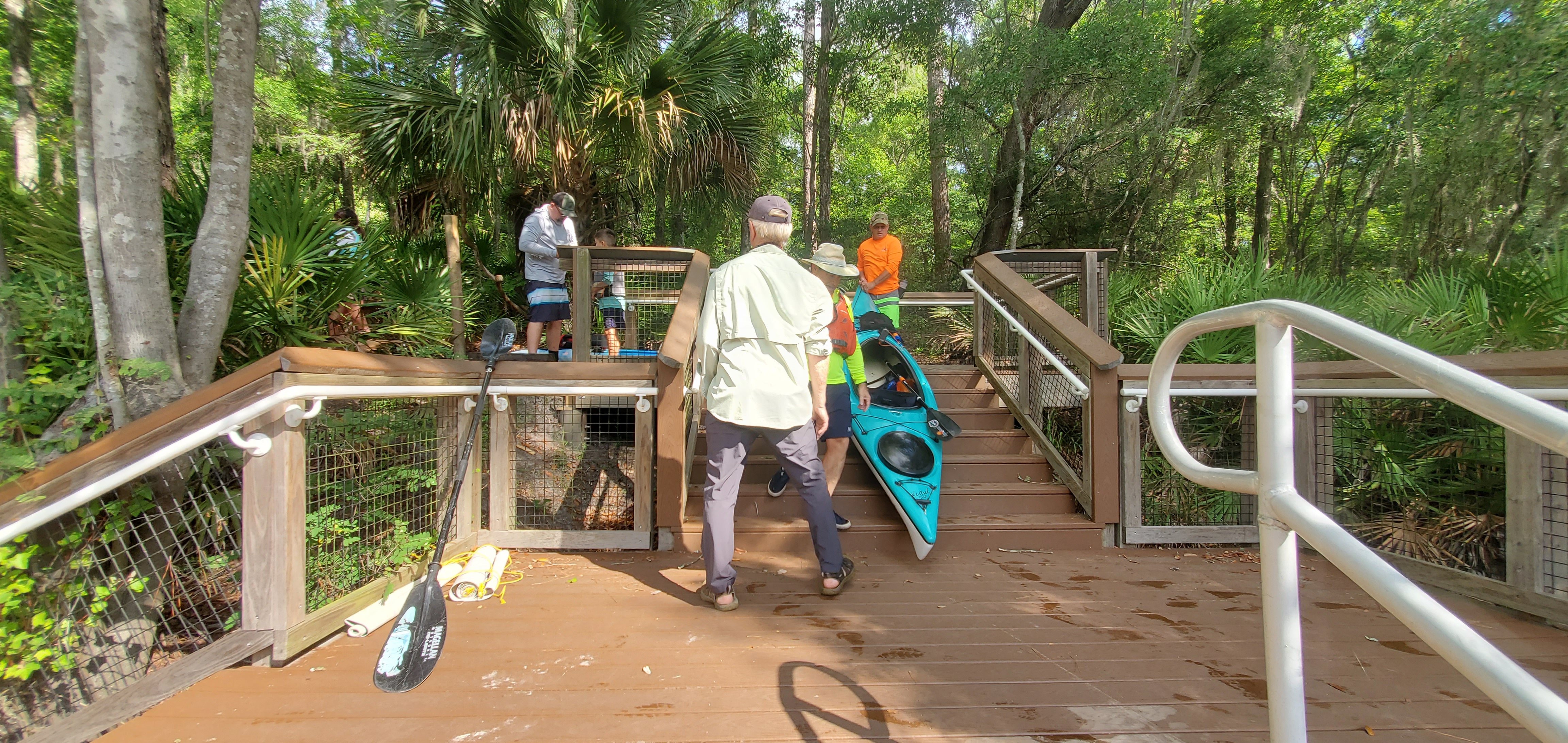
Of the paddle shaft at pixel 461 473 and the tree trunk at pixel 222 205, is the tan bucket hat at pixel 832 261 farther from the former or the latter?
the tree trunk at pixel 222 205

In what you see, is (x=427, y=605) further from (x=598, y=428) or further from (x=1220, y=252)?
(x=1220, y=252)

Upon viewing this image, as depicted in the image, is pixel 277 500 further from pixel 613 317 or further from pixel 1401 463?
pixel 1401 463

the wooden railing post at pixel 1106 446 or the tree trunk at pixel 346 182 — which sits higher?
the tree trunk at pixel 346 182

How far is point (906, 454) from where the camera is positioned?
13.4 feet

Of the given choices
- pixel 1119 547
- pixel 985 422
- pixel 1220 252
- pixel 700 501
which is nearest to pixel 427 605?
pixel 700 501

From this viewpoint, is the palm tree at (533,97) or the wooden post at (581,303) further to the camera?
the palm tree at (533,97)

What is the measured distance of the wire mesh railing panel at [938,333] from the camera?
812cm

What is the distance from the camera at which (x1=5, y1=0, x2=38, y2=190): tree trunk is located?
595cm

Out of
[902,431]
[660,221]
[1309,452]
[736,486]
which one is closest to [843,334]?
[902,431]

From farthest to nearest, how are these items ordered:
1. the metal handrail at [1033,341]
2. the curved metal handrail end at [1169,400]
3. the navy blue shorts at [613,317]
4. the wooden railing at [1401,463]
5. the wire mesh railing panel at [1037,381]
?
1. the navy blue shorts at [613,317]
2. the wire mesh railing panel at [1037,381]
3. the metal handrail at [1033,341]
4. the wooden railing at [1401,463]
5. the curved metal handrail end at [1169,400]

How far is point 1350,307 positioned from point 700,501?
5.08 metres

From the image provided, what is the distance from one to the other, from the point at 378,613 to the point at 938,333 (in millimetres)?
7098

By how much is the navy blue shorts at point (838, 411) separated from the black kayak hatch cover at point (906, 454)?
0.28 meters

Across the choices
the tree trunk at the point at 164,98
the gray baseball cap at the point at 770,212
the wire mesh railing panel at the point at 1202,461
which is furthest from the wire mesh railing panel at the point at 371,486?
the wire mesh railing panel at the point at 1202,461
